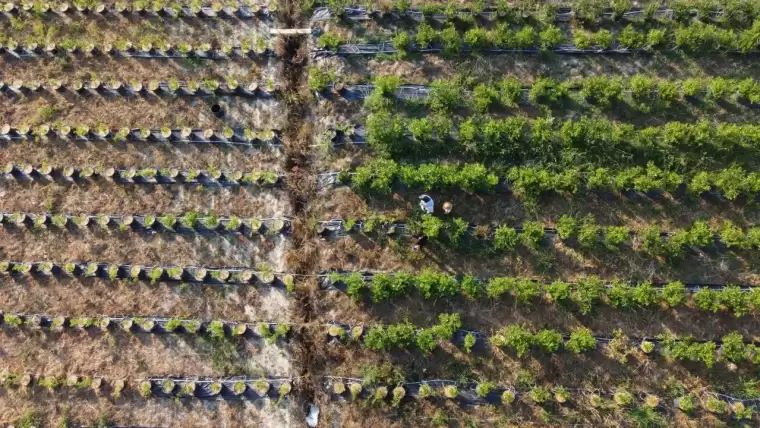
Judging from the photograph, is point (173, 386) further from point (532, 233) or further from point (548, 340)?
point (532, 233)

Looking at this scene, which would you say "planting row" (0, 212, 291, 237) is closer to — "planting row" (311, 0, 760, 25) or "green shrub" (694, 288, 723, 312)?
"planting row" (311, 0, 760, 25)

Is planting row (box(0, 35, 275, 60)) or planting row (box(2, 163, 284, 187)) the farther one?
planting row (box(0, 35, 275, 60))

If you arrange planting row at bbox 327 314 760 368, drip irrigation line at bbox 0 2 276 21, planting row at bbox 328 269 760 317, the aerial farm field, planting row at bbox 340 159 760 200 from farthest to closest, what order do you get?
1. drip irrigation line at bbox 0 2 276 21
2. planting row at bbox 340 159 760 200
3. the aerial farm field
4. planting row at bbox 328 269 760 317
5. planting row at bbox 327 314 760 368

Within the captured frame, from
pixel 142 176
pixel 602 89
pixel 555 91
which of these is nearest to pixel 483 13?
pixel 555 91

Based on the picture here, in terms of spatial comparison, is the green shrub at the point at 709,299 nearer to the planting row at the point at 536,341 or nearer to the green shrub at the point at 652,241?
the planting row at the point at 536,341

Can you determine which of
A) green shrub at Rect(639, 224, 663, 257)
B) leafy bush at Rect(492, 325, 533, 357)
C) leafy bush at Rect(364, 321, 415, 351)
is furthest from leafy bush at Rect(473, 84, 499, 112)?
leafy bush at Rect(364, 321, 415, 351)

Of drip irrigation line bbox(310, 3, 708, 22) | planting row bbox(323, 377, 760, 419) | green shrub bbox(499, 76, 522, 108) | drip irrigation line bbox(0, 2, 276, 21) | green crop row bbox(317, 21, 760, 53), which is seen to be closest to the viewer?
planting row bbox(323, 377, 760, 419)
